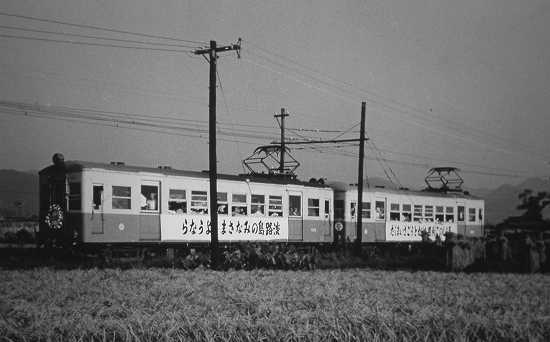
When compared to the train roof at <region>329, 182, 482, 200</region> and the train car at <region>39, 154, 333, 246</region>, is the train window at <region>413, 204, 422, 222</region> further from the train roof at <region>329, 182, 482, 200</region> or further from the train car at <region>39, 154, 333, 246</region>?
the train car at <region>39, 154, 333, 246</region>

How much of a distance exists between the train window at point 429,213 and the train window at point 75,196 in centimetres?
1710

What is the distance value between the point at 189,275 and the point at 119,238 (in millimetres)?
3984

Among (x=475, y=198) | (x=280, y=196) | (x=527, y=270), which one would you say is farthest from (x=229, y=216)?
(x=475, y=198)

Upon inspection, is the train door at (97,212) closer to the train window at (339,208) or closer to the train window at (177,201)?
the train window at (177,201)

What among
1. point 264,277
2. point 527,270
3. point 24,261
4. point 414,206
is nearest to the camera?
point 264,277

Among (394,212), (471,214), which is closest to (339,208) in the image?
(394,212)

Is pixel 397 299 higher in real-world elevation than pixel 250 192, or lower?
lower

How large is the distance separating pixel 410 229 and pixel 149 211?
13.9 metres

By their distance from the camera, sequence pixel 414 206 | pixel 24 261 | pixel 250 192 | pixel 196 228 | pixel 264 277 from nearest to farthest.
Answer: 1. pixel 264 277
2. pixel 24 261
3. pixel 196 228
4. pixel 250 192
5. pixel 414 206

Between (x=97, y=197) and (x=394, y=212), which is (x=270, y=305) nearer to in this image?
(x=97, y=197)

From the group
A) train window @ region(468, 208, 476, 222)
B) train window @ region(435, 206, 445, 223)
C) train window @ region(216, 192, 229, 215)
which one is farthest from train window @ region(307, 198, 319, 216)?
train window @ region(468, 208, 476, 222)

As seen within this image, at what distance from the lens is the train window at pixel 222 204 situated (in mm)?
20141

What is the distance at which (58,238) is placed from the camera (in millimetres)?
17484

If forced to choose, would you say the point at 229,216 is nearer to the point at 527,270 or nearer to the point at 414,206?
the point at 527,270
